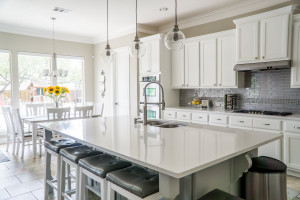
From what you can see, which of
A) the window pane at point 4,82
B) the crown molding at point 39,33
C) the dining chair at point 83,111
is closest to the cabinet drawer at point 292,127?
the dining chair at point 83,111

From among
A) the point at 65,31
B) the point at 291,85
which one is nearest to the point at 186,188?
the point at 291,85

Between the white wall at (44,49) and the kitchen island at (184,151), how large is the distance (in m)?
4.29

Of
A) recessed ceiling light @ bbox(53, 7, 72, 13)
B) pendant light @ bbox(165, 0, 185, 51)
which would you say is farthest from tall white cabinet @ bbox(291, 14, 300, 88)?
recessed ceiling light @ bbox(53, 7, 72, 13)

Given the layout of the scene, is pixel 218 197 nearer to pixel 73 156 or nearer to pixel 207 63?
pixel 73 156

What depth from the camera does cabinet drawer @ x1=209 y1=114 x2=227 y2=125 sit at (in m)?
3.84

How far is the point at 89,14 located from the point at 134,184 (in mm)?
4069

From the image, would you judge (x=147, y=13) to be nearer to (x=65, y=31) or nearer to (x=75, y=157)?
(x=65, y=31)

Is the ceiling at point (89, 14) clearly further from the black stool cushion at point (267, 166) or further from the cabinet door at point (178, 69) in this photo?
the black stool cushion at point (267, 166)

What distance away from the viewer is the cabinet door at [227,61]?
4008 mm

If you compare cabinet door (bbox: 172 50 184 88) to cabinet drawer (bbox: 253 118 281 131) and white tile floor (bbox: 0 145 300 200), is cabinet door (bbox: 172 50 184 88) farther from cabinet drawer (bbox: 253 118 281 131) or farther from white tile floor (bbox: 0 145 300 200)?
white tile floor (bbox: 0 145 300 200)

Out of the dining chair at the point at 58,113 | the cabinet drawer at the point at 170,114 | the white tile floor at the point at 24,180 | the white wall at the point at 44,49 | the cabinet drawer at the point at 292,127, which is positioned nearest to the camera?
the white tile floor at the point at 24,180

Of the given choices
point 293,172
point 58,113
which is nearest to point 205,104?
point 293,172

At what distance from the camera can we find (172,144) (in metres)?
1.68

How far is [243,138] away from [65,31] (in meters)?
5.57
